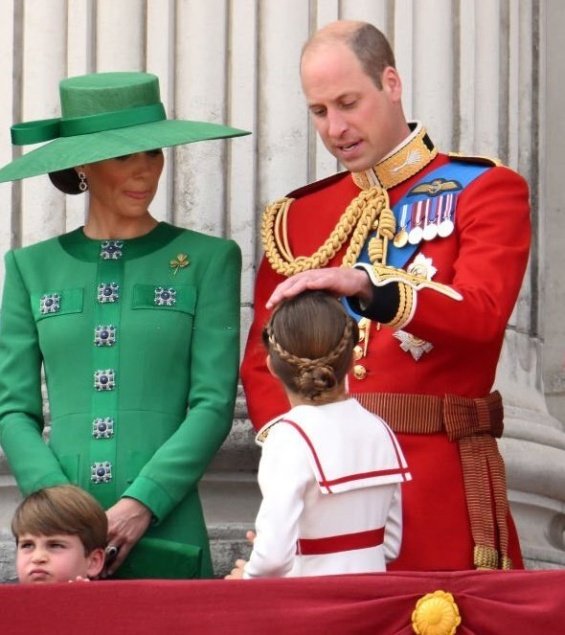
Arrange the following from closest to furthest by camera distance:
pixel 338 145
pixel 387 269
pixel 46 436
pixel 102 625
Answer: pixel 102 625 → pixel 387 269 → pixel 338 145 → pixel 46 436

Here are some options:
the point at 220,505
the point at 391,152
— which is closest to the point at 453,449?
the point at 391,152

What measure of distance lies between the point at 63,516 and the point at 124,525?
0.76ft

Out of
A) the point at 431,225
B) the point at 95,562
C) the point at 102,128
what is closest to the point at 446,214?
the point at 431,225

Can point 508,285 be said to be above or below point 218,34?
below

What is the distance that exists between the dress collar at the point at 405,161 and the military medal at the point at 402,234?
0.08 meters

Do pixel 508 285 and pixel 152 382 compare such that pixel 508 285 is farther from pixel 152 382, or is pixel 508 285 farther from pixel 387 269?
pixel 152 382

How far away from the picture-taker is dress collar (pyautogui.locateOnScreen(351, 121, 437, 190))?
510cm

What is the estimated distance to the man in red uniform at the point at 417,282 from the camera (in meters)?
4.69

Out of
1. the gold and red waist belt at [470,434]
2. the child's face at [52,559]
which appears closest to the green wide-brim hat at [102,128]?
the gold and red waist belt at [470,434]

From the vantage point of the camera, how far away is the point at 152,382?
5109mm

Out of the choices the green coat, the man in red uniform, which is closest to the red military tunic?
the man in red uniform

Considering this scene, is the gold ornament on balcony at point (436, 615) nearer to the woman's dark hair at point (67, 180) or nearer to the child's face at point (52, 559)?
the child's face at point (52, 559)

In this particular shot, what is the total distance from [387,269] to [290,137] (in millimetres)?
1287

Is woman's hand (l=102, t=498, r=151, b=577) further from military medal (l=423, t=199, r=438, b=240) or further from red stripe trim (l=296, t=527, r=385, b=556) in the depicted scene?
military medal (l=423, t=199, r=438, b=240)
